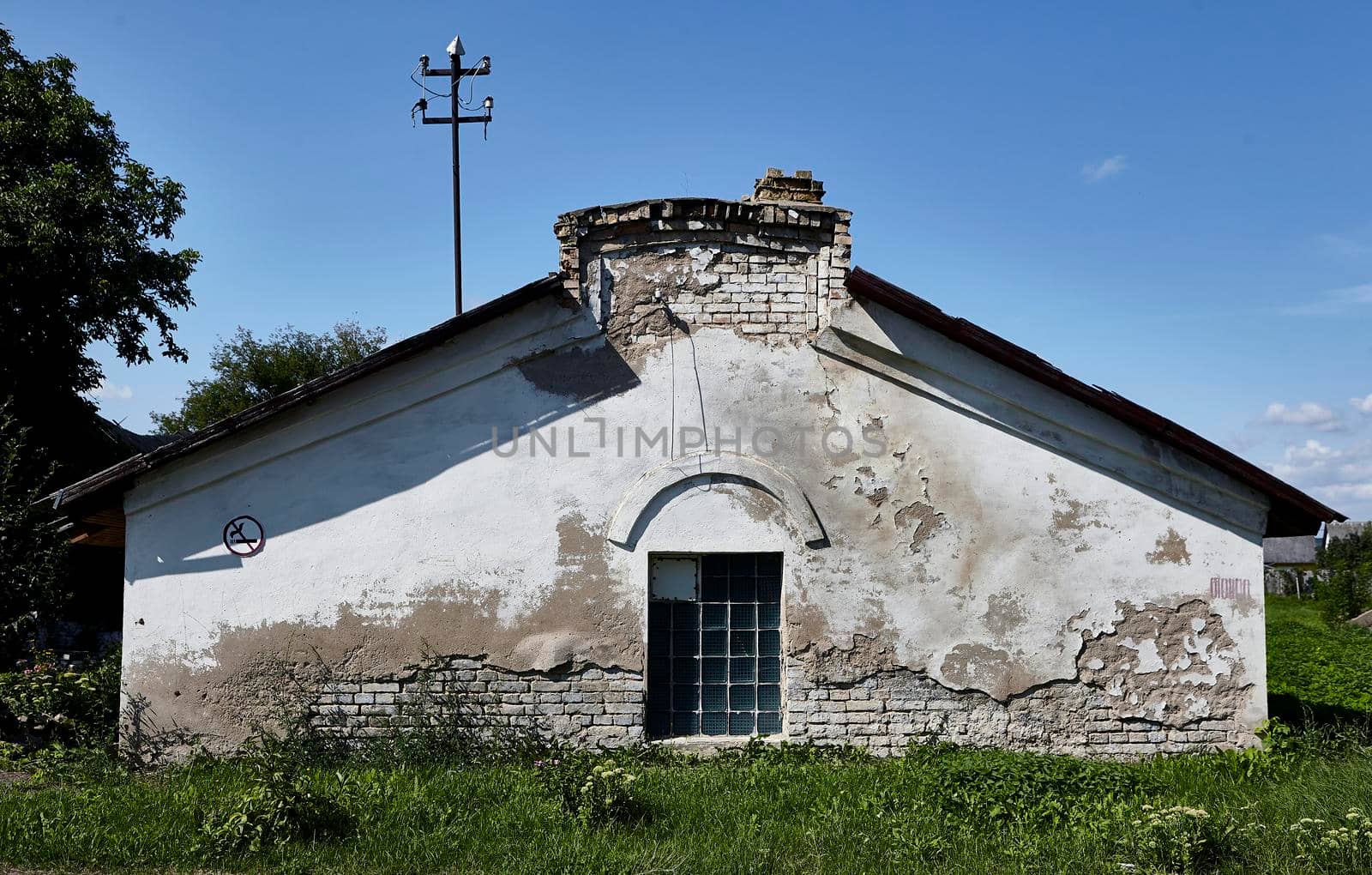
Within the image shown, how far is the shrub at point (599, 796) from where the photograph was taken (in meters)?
5.67

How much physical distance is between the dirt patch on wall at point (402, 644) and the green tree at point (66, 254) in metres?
9.97

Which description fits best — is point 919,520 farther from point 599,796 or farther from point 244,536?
point 244,536

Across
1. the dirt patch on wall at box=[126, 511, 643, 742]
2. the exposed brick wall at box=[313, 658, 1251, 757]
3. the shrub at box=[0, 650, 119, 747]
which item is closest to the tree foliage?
the exposed brick wall at box=[313, 658, 1251, 757]

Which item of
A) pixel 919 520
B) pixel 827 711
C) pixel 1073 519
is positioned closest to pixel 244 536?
pixel 827 711

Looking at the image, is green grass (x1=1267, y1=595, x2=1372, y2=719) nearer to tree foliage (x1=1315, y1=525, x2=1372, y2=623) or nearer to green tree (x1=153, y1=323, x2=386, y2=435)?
tree foliage (x1=1315, y1=525, x2=1372, y2=623)

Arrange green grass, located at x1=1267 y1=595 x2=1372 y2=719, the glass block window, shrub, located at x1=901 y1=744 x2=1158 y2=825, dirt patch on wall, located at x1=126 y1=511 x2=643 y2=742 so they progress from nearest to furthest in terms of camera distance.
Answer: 1. shrub, located at x1=901 y1=744 x2=1158 y2=825
2. dirt patch on wall, located at x1=126 y1=511 x2=643 y2=742
3. the glass block window
4. green grass, located at x1=1267 y1=595 x2=1372 y2=719

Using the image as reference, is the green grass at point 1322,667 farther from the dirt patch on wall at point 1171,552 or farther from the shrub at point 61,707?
the shrub at point 61,707

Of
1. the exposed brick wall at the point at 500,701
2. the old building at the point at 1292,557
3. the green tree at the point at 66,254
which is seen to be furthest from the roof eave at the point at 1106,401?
the old building at the point at 1292,557

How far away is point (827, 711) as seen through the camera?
291 inches

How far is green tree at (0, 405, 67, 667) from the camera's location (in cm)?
877

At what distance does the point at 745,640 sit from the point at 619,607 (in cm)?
110

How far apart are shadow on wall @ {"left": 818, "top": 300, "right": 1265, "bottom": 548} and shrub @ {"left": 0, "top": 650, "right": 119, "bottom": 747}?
6.58 meters

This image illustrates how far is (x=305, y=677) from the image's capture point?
7.16 meters

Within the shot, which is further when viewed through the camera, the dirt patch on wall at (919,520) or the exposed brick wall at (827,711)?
the dirt patch on wall at (919,520)
